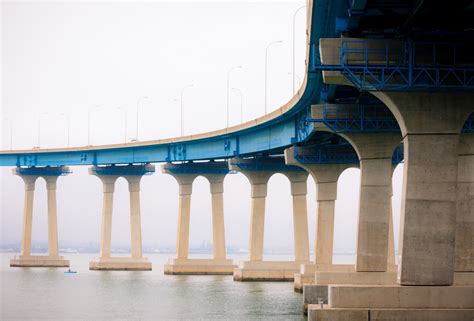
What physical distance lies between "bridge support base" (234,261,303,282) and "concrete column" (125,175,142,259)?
30607 millimetres

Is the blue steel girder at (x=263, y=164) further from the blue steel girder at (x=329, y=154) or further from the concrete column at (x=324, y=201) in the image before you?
the blue steel girder at (x=329, y=154)

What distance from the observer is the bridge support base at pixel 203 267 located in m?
126

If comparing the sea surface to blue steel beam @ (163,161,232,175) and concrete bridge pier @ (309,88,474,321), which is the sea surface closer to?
blue steel beam @ (163,161,232,175)

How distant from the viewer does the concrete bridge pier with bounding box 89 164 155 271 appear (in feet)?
454

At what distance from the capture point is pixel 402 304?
149 ft

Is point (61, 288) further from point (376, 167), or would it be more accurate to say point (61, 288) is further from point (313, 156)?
point (376, 167)

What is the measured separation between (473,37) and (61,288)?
6250cm

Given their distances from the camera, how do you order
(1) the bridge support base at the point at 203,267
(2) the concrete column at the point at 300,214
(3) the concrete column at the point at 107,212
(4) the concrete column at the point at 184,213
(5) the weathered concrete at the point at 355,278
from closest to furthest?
(5) the weathered concrete at the point at 355,278 < (2) the concrete column at the point at 300,214 < (1) the bridge support base at the point at 203,267 < (4) the concrete column at the point at 184,213 < (3) the concrete column at the point at 107,212

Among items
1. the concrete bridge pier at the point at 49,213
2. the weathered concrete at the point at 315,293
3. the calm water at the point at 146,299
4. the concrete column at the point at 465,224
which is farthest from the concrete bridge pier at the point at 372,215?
the concrete bridge pier at the point at 49,213

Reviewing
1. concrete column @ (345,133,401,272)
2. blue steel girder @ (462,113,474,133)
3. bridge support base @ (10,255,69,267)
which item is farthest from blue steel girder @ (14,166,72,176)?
blue steel girder @ (462,113,474,133)

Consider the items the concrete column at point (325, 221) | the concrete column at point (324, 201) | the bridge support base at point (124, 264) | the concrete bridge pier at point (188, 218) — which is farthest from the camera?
the bridge support base at point (124, 264)

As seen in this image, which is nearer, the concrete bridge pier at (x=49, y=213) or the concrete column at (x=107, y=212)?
the concrete column at (x=107, y=212)

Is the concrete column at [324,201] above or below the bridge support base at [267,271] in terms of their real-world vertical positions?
above

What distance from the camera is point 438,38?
4647 centimetres
